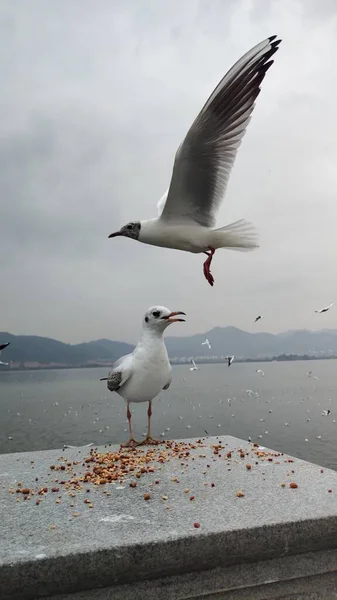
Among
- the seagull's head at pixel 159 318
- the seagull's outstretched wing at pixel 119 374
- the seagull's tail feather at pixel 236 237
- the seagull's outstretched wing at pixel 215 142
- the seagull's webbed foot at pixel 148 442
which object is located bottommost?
the seagull's webbed foot at pixel 148 442

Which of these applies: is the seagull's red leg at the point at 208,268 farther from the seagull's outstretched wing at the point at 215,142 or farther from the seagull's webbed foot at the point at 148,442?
the seagull's webbed foot at the point at 148,442

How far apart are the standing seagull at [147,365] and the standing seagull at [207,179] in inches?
45.1

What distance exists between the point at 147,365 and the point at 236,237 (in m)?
1.60

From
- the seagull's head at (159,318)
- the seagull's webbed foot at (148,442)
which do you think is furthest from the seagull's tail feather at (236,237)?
the seagull's webbed foot at (148,442)

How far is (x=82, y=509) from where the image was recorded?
329 cm

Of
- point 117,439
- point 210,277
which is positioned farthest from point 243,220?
point 117,439

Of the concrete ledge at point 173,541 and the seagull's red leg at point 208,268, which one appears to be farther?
the seagull's red leg at point 208,268

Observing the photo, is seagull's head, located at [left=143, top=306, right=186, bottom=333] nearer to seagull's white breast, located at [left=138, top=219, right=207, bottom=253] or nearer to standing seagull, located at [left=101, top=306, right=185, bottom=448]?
standing seagull, located at [left=101, top=306, right=185, bottom=448]

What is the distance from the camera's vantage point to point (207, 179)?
337cm

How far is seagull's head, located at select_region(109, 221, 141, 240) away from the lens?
3.43 meters

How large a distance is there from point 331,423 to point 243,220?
591 inches

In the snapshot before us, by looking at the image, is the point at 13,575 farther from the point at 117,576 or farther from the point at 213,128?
the point at 213,128

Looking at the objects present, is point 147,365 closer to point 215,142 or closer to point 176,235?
point 176,235

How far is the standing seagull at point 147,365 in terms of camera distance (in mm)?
4504
